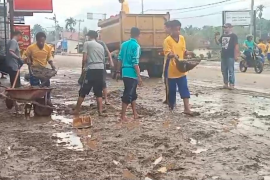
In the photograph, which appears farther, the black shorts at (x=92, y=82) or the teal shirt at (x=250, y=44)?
the teal shirt at (x=250, y=44)

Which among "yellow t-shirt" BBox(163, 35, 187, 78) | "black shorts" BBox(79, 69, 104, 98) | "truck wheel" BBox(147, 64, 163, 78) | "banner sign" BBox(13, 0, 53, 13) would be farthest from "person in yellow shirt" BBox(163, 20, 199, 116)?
"banner sign" BBox(13, 0, 53, 13)

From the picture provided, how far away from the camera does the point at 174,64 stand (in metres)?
8.36

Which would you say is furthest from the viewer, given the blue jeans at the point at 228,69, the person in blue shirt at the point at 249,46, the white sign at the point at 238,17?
the white sign at the point at 238,17

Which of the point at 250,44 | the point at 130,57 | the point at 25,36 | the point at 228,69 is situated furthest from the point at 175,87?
the point at 25,36

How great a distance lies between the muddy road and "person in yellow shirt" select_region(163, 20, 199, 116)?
355 mm

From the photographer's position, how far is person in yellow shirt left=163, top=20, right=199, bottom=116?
817cm

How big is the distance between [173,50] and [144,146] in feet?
9.97

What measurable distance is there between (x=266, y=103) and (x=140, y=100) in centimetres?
291

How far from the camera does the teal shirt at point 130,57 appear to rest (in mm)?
7760

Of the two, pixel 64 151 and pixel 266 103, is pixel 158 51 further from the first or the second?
pixel 64 151

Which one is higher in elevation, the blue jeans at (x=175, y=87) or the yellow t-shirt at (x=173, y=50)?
the yellow t-shirt at (x=173, y=50)

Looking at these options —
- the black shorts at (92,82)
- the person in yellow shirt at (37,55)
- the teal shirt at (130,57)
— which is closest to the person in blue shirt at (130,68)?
the teal shirt at (130,57)

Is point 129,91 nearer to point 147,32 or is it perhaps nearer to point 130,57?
point 130,57

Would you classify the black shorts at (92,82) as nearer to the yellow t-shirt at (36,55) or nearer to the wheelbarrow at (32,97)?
the wheelbarrow at (32,97)
